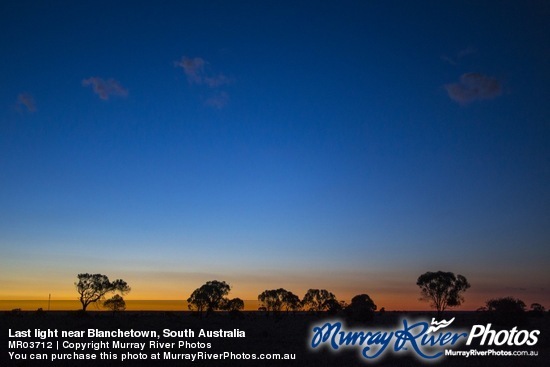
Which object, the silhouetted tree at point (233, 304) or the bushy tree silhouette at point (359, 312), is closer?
the bushy tree silhouette at point (359, 312)

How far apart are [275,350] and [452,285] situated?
240 ft

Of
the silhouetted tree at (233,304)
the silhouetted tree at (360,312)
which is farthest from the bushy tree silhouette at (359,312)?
the silhouetted tree at (233,304)

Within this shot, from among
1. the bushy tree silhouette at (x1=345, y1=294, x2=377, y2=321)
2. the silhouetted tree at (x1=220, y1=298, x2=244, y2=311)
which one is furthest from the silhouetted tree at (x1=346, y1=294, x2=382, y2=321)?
the silhouetted tree at (x1=220, y1=298, x2=244, y2=311)

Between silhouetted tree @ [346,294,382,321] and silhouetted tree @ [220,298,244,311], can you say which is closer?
silhouetted tree @ [346,294,382,321]

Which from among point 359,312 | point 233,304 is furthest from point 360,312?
point 233,304

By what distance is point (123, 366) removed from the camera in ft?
97.9

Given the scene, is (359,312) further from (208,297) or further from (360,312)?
(208,297)

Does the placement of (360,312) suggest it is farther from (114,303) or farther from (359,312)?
(114,303)

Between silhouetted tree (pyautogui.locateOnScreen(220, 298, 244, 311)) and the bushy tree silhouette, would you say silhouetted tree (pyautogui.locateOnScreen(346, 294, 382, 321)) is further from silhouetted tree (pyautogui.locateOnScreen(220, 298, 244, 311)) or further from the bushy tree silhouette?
silhouetted tree (pyautogui.locateOnScreen(220, 298, 244, 311))

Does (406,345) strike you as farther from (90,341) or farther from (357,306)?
(357,306)

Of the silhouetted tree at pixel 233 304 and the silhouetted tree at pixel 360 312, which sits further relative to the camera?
the silhouetted tree at pixel 233 304

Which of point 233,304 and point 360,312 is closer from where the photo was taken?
point 360,312

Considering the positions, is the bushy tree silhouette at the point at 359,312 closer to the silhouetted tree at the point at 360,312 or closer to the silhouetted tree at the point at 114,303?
the silhouetted tree at the point at 360,312

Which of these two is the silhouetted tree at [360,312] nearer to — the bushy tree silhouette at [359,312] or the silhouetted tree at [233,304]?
the bushy tree silhouette at [359,312]
